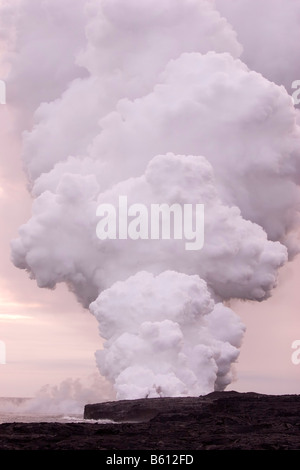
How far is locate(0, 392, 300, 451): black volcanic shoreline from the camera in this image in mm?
47562

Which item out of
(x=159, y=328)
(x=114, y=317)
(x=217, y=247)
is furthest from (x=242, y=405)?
(x=217, y=247)

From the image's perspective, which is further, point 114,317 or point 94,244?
point 94,244

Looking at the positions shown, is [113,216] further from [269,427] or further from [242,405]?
[269,427]

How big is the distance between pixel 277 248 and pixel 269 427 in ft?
149

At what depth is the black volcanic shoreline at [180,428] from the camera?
156 ft

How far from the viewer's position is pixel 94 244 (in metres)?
102

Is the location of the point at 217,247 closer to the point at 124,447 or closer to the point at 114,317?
the point at 114,317

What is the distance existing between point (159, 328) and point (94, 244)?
18658 millimetres

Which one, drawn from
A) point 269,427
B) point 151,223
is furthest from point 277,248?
point 269,427

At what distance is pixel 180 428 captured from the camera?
5909 centimetres
